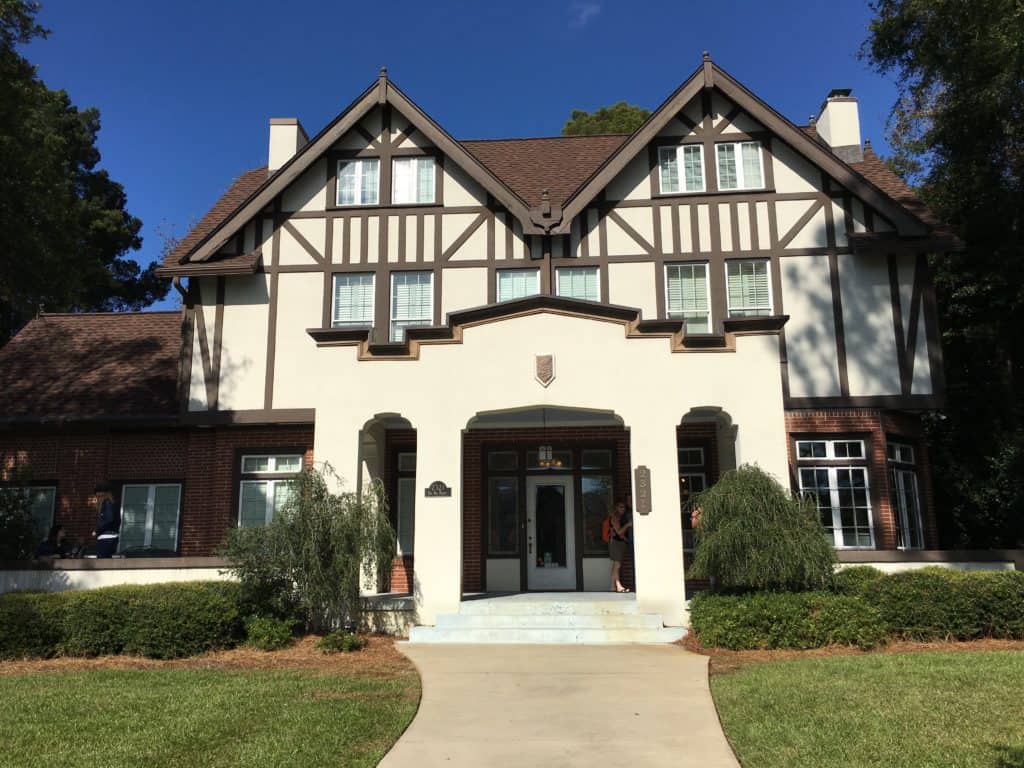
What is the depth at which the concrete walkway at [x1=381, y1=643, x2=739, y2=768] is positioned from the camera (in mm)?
6969

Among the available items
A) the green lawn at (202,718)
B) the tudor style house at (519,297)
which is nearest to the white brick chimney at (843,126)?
the tudor style house at (519,297)

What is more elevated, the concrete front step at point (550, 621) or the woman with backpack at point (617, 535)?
the woman with backpack at point (617, 535)

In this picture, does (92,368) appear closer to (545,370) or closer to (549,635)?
(545,370)

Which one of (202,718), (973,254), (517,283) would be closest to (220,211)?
(517,283)

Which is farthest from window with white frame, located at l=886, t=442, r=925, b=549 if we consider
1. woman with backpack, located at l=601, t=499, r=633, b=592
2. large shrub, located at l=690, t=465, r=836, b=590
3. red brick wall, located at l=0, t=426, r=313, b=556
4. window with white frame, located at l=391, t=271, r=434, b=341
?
red brick wall, located at l=0, t=426, r=313, b=556

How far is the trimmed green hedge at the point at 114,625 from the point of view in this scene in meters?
11.7

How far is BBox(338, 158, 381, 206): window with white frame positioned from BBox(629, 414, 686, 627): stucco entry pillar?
853 cm

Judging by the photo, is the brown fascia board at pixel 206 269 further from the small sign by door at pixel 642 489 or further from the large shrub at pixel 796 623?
the large shrub at pixel 796 623

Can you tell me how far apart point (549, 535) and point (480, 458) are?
7.27 ft

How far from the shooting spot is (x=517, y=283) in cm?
1770

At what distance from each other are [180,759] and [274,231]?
13377mm

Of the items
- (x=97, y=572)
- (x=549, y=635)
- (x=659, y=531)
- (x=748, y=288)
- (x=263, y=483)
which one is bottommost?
(x=549, y=635)

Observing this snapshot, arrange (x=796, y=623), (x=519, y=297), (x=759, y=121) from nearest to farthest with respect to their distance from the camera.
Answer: (x=796, y=623)
(x=519, y=297)
(x=759, y=121)

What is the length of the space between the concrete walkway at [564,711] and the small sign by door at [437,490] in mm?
2793
